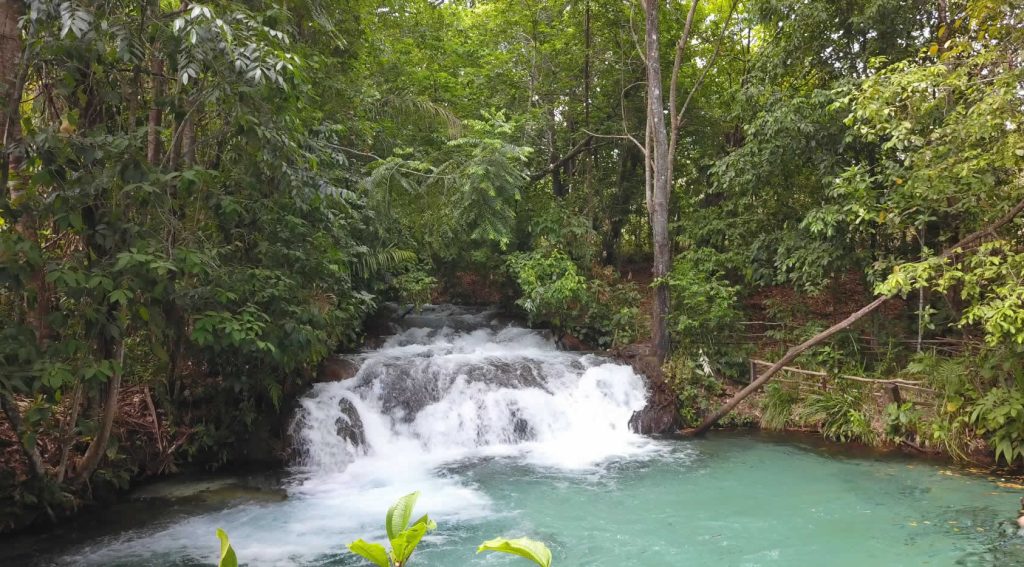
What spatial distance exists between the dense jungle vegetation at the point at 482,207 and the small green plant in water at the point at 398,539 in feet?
12.8

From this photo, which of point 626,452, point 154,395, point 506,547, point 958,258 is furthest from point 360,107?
point 506,547

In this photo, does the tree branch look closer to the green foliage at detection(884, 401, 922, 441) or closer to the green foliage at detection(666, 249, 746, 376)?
the green foliage at detection(666, 249, 746, 376)

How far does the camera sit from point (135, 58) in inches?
189

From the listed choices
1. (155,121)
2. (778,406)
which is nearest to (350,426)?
(155,121)

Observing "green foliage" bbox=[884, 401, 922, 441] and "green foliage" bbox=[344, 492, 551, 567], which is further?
"green foliage" bbox=[884, 401, 922, 441]

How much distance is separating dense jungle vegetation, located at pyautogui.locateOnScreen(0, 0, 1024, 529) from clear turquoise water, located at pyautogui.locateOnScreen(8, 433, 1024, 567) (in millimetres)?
927

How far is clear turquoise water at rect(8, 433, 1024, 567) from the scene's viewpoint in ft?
19.8

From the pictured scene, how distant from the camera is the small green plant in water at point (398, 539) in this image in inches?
50.3

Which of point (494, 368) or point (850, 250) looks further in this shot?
point (494, 368)

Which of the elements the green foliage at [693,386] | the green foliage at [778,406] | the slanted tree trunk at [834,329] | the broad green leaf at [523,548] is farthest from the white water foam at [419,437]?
the broad green leaf at [523,548]

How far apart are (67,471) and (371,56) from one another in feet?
30.2

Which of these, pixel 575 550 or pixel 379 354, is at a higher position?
pixel 379 354

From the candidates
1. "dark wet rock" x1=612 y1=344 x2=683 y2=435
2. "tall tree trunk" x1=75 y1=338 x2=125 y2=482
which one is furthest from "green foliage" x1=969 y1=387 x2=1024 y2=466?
"tall tree trunk" x1=75 y1=338 x2=125 y2=482

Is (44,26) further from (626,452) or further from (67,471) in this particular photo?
Result: (626,452)
